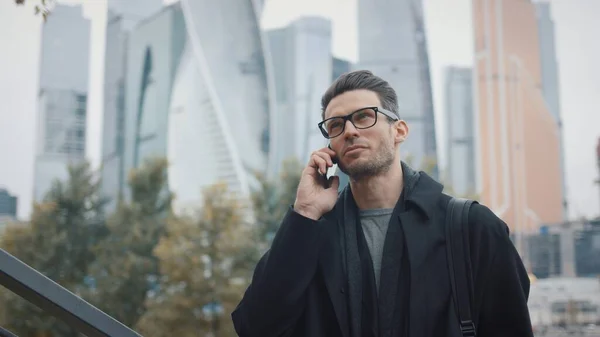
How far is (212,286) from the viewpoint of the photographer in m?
15.3

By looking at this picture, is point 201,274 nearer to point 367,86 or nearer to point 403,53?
point 367,86

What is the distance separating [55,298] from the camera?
114cm

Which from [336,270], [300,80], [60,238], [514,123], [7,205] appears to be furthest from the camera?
[300,80]

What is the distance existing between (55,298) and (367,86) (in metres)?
0.88

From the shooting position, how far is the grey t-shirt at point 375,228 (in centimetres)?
147

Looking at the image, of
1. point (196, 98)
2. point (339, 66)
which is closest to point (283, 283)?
point (196, 98)

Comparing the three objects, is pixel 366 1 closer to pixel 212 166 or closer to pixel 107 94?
pixel 212 166

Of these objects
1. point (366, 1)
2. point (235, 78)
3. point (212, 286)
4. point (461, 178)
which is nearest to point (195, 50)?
point (235, 78)

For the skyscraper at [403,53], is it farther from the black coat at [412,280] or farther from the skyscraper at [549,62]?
the black coat at [412,280]

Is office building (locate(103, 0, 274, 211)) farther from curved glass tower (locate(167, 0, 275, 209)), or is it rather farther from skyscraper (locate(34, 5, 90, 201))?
skyscraper (locate(34, 5, 90, 201))

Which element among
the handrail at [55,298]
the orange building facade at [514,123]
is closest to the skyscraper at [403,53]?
the orange building facade at [514,123]

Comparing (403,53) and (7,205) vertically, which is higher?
(403,53)

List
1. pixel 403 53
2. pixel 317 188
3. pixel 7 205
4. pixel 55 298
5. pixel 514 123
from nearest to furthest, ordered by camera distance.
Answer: pixel 55 298 < pixel 317 188 < pixel 7 205 < pixel 514 123 < pixel 403 53

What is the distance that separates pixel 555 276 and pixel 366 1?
2098 cm
